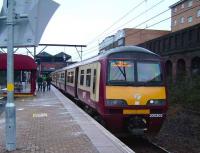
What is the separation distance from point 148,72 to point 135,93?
103cm

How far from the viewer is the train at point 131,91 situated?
13734mm

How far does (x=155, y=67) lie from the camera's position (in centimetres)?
1466

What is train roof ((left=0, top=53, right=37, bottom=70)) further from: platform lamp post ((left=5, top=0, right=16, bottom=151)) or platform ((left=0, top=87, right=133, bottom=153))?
platform lamp post ((left=5, top=0, right=16, bottom=151))

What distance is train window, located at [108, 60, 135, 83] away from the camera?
14.2m

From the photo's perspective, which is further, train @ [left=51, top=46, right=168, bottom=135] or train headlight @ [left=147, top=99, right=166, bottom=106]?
train headlight @ [left=147, top=99, right=166, bottom=106]

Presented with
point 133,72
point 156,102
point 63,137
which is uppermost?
point 133,72

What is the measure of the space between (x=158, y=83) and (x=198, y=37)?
16085 millimetres

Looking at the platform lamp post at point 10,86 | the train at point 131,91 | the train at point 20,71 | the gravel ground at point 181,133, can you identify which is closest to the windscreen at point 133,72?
the train at point 131,91

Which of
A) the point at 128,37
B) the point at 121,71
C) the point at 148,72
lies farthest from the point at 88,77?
the point at 128,37

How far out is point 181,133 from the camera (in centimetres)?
1714

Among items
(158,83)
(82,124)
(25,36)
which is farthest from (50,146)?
(158,83)

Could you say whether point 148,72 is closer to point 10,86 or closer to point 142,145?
point 142,145

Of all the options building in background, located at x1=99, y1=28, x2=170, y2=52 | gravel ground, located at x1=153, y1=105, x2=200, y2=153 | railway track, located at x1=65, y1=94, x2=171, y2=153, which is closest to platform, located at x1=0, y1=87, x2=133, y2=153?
railway track, located at x1=65, y1=94, x2=171, y2=153

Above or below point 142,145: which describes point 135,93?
above
